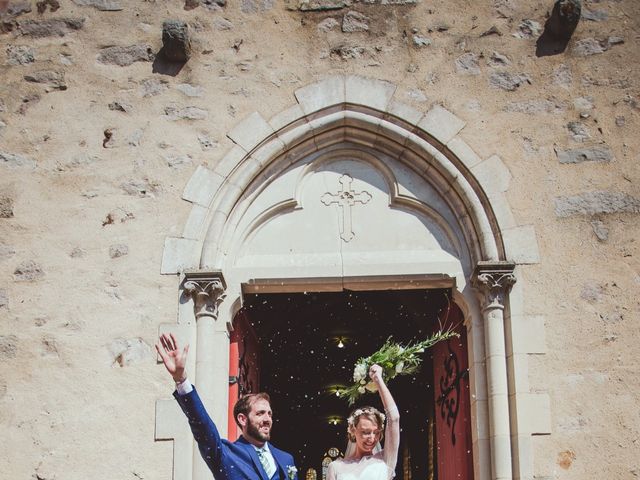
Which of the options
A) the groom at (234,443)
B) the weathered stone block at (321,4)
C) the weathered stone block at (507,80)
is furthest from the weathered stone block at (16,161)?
the weathered stone block at (507,80)

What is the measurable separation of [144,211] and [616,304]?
10.3ft

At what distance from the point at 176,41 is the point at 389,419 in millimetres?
3218

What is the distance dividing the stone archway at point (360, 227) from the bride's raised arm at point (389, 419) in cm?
123

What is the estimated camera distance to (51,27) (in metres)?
7.19

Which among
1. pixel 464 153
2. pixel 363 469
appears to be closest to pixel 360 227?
pixel 464 153

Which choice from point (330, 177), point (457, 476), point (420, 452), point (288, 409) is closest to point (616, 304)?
point (457, 476)

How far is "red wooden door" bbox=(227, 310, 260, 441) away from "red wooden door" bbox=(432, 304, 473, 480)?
56.0 inches

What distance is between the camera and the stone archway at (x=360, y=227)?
6344mm

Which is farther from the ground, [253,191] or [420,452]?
[253,191]

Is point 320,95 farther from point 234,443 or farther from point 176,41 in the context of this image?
point 234,443

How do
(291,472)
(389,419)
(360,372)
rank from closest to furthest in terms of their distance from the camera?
(291,472)
(389,419)
(360,372)

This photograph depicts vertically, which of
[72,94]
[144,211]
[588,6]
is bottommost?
[144,211]

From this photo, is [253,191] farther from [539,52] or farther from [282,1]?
[539,52]

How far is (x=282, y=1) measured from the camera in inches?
283
